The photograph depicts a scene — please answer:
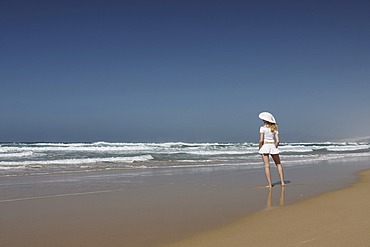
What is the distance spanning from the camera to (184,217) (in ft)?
16.5

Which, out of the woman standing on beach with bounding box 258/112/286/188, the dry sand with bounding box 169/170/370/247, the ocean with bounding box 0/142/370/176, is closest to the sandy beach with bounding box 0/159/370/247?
the dry sand with bounding box 169/170/370/247

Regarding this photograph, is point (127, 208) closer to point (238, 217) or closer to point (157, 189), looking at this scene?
point (238, 217)

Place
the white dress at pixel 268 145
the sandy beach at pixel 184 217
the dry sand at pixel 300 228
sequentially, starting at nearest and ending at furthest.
Answer: the dry sand at pixel 300 228
the sandy beach at pixel 184 217
the white dress at pixel 268 145

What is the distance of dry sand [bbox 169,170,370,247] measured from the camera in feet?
11.8

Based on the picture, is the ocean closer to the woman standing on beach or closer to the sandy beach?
the woman standing on beach

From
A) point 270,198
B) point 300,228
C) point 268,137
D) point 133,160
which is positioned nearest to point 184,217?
point 300,228

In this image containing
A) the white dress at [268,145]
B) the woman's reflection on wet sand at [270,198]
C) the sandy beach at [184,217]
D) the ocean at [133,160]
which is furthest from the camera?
the ocean at [133,160]

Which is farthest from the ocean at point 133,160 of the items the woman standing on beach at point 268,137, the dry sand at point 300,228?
the dry sand at point 300,228

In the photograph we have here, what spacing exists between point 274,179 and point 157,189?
3624mm

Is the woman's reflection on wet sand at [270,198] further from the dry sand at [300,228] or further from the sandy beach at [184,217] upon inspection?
the dry sand at [300,228]

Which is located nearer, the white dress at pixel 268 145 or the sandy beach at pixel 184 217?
the sandy beach at pixel 184 217

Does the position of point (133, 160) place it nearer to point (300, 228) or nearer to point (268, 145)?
point (268, 145)

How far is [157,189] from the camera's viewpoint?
8.05 m

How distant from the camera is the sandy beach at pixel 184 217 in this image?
3799 millimetres
